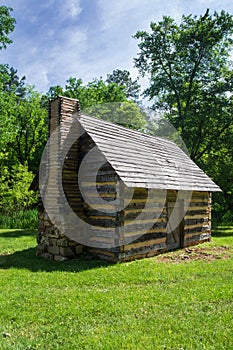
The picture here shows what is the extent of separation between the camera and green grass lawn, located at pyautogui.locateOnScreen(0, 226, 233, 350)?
4051 millimetres

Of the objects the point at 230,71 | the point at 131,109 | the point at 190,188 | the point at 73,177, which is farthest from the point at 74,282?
the point at 131,109

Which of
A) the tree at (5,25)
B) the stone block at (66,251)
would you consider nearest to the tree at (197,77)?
the tree at (5,25)

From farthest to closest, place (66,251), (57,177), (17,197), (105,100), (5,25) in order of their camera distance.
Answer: (105,100) < (17,197) < (5,25) < (57,177) < (66,251)

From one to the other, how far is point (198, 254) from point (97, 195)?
4047 mm

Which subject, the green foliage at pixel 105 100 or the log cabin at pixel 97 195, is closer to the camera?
the log cabin at pixel 97 195

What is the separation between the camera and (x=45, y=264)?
8.43m

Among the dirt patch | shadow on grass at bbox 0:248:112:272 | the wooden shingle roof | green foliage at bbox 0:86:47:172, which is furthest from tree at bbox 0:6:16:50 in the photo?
the dirt patch

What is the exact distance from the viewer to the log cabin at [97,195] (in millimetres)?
8727

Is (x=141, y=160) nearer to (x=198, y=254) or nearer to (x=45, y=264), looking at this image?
(x=198, y=254)

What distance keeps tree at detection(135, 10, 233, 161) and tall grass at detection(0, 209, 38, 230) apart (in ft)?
39.5

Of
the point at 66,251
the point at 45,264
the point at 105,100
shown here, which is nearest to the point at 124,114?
the point at 105,100

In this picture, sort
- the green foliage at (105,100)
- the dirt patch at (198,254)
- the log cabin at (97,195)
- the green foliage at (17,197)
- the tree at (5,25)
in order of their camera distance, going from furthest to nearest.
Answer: the green foliage at (105,100)
the green foliage at (17,197)
the tree at (5,25)
the dirt patch at (198,254)
the log cabin at (97,195)

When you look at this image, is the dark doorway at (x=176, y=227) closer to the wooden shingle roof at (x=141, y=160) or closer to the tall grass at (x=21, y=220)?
the wooden shingle roof at (x=141, y=160)

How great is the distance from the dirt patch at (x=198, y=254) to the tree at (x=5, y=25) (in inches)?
584
